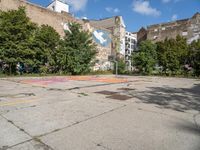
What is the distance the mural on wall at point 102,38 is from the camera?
126ft

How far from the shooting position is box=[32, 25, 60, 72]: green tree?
19712 millimetres

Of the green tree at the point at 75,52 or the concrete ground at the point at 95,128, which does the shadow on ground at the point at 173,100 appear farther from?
the green tree at the point at 75,52

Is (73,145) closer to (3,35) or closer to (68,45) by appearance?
(3,35)

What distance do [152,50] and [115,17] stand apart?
73.4 ft

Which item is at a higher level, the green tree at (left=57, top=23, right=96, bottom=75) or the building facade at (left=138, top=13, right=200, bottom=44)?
the building facade at (left=138, top=13, right=200, bottom=44)

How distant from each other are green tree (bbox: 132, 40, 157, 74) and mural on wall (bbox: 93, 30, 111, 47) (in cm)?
1201

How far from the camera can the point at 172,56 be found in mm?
26703

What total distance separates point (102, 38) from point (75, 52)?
706 inches

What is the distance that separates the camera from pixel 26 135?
3289mm

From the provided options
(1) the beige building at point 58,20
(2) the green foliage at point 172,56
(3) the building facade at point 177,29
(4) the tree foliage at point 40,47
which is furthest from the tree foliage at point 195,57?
(3) the building facade at point 177,29

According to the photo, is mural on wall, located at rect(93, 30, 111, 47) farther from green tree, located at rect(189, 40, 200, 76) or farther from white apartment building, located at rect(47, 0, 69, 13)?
green tree, located at rect(189, 40, 200, 76)

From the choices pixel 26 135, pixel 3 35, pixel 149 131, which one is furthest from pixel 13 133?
pixel 3 35

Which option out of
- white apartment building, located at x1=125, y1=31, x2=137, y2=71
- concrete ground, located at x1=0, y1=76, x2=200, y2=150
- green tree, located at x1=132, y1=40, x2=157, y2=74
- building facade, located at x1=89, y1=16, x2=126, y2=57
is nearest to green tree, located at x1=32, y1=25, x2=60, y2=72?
green tree, located at x1=132, y1=40, x2=157, y2=74

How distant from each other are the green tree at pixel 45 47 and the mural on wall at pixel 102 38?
1692 centimetres
